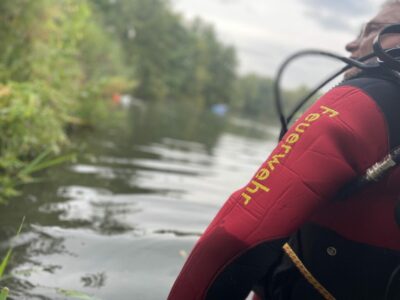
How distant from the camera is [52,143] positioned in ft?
16.1

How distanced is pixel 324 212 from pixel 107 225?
246cm

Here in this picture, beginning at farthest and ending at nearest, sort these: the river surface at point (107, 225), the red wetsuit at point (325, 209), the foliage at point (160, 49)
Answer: the foliage at point (160, 49) < the river surface at point (107, 225) < the red wetsuit at point (325, 209)

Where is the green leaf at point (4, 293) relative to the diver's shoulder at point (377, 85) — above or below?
below

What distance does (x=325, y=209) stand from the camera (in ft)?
5.00

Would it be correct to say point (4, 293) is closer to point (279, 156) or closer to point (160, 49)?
point (279, 156)

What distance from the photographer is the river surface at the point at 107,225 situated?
104 inches

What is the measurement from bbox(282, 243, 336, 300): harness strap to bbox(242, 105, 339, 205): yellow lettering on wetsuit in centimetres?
35

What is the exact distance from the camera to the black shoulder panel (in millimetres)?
1361

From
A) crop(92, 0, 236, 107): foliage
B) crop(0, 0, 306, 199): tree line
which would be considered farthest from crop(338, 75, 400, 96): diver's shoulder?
crop(92, 0, 236, 107): foliage

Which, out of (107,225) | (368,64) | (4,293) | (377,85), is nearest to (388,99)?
(377,85)

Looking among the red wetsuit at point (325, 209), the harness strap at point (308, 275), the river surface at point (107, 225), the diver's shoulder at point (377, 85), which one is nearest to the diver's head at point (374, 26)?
the diver's shoulder at point (377, 85)

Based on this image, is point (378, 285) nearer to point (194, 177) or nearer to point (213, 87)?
point (194, 177)

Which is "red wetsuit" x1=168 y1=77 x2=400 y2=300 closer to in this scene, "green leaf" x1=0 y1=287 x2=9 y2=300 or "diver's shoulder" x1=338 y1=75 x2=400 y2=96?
"diver's shoulder" x1=338 y1=75 x2=400 y2=96

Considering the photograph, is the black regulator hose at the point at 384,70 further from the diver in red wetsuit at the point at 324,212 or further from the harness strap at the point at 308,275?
the harness strap at the point at 308,275
